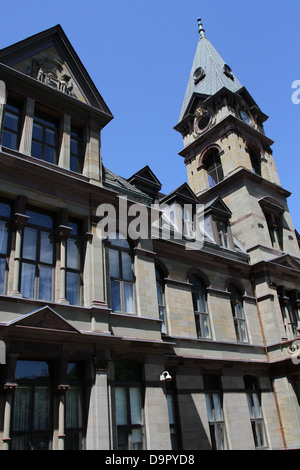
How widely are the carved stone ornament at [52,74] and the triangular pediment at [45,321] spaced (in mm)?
9032

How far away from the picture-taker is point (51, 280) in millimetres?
12992

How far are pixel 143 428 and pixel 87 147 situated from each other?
1041 cm

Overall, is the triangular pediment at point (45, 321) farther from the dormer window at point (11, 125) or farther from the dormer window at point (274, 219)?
the dormer window at point (274, 219)

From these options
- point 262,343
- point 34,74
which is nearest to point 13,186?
point 34,74

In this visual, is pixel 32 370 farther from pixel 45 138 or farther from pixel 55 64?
pixel 55 64

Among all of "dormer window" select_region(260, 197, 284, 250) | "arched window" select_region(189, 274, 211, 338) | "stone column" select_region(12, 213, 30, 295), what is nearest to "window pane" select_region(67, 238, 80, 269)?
"stone column" select_region(12, 213, 30, 295)

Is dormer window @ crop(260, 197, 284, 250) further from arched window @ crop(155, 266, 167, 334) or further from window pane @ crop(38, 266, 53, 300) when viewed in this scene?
window pane @ crop(38, 266, 53, 300)

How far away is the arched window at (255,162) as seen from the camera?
102ft

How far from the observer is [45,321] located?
1161 centimetres

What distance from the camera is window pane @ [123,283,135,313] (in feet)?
48.7

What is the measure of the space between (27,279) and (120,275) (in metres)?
3.81

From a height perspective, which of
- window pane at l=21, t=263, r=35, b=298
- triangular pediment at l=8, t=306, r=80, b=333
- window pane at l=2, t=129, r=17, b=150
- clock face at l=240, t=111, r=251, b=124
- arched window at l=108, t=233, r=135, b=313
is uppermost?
clock face at l=240, t=111, r=251, b=124

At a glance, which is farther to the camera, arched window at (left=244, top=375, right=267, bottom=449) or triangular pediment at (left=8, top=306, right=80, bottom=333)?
arched window at (left=244, top=375, right=267, bottom=449)

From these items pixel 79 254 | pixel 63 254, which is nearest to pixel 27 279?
pixel 63 254
